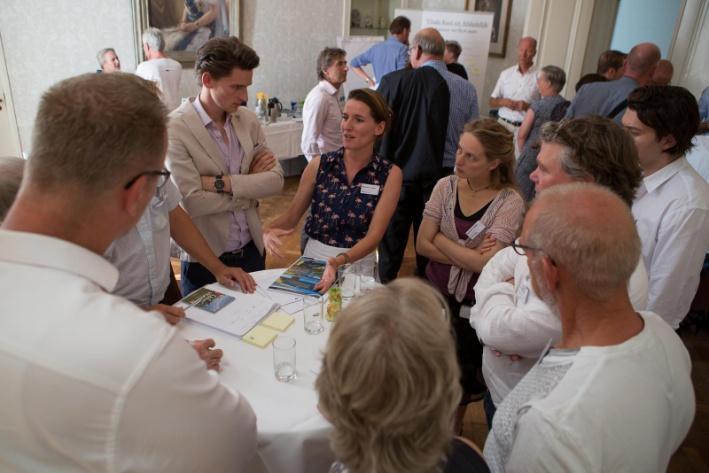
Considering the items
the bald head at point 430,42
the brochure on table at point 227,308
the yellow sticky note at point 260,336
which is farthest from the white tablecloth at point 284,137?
the yellow sticky note at point 260,336

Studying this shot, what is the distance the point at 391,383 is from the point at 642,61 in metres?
4.02

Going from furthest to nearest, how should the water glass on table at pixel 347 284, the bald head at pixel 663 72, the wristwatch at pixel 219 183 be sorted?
the bald head at pixel 663 72, the wristwatch at pixel 219 183, the water glass on table at pixel 347 284

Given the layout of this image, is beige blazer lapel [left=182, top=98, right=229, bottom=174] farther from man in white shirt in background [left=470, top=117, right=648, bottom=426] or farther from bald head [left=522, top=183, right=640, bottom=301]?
bald head [left=522, top=183, right=640, bottom=301]

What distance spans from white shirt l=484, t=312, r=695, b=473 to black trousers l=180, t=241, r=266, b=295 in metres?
1.75

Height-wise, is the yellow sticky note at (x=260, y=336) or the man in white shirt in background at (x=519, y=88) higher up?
the man in white shirt in background at (x=519, y=88)

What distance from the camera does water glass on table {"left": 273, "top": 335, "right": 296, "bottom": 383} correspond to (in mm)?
Result: 1429

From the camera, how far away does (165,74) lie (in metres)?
4.94

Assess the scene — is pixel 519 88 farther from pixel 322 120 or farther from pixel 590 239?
pixel 590 239

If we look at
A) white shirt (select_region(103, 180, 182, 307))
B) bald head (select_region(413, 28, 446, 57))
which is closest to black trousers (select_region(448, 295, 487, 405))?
white shirt (select_region(103, 180, 182, 307))

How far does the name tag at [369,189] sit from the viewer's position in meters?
2.43

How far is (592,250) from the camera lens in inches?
38.9

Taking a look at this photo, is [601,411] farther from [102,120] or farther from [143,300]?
[143,300]

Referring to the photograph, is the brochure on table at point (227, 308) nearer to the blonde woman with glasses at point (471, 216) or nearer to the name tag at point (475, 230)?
the blonde woman with glasses at point (471, 216)

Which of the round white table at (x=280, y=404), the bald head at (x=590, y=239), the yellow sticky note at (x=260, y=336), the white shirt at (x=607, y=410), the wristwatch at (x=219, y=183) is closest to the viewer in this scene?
the white shirt at (x=607, y=410)
